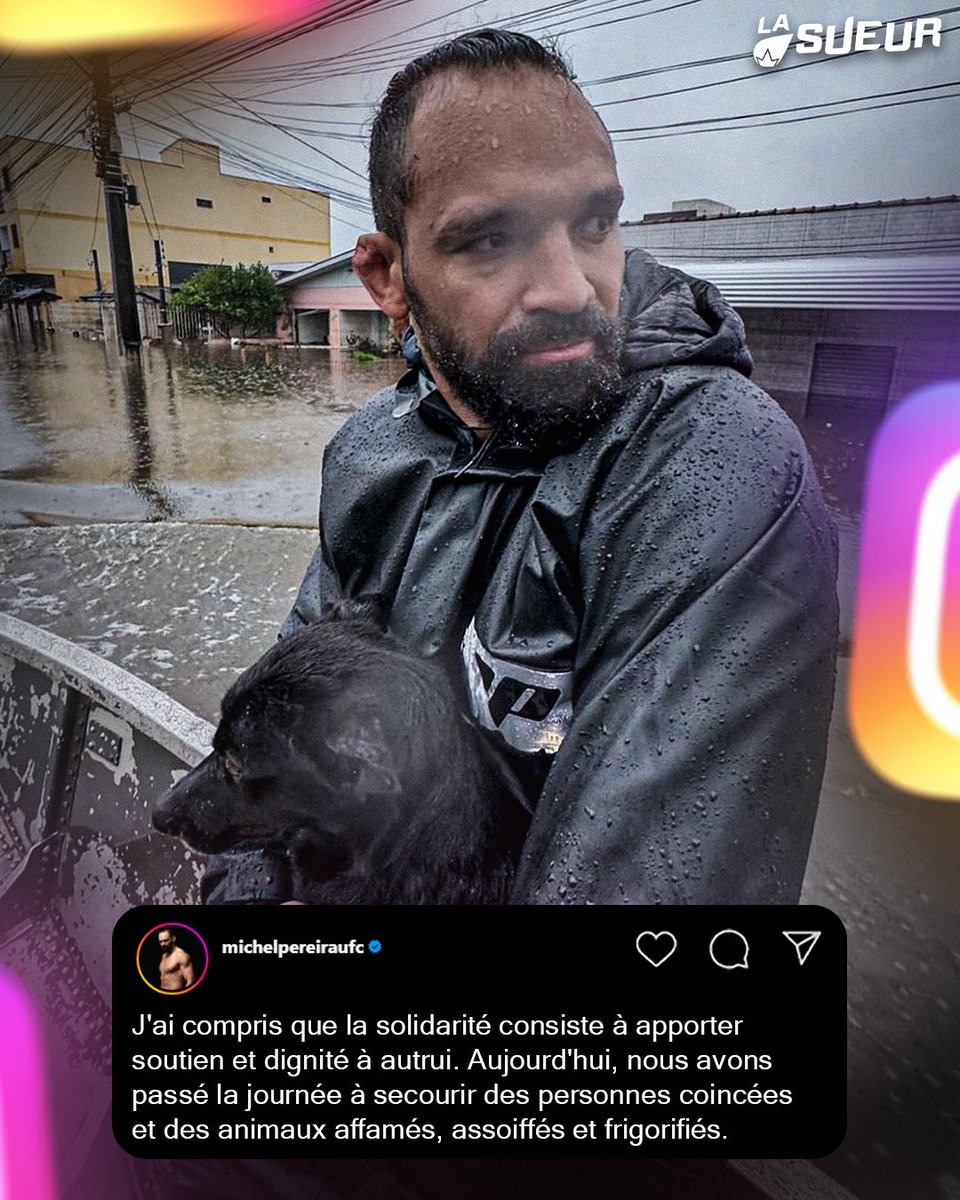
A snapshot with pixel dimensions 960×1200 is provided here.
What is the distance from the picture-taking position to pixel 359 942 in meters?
0.71

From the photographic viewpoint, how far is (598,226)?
65cm

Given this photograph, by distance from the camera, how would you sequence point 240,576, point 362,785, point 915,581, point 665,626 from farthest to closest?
point 240,576
point 362,785
point 915,581
point 665,626

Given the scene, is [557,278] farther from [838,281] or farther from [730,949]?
[730,949]

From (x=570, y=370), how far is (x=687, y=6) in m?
0.39

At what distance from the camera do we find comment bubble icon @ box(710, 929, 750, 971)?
0.66 metres

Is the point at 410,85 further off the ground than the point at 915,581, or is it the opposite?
the point at 410,85

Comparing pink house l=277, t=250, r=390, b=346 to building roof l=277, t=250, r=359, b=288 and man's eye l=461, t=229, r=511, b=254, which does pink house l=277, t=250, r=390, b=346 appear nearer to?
building roof l=277, t=250, r=359, b=288

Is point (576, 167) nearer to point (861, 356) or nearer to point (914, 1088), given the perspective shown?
point (861, 356)

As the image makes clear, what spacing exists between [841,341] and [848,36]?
0.27 m

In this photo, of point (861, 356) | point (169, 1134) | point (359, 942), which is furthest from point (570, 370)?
point (169, 1134)

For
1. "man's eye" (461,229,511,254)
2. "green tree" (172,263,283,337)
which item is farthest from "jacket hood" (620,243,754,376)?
"green tree" (172,263,283,337)

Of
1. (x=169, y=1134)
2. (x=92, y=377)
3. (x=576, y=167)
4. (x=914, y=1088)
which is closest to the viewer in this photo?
(x=576, y=167)
